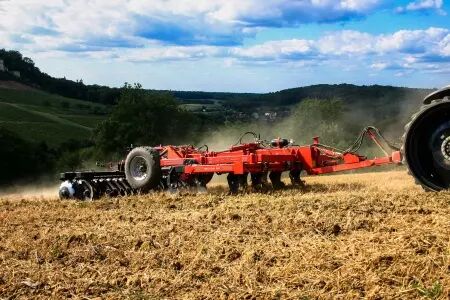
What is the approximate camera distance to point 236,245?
559 cm

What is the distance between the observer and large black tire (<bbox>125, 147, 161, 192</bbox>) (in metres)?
12.4

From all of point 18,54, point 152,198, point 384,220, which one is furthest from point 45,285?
point 18,54

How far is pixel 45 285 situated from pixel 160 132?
39.0 m

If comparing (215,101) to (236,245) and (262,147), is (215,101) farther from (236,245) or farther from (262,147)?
(236,245)

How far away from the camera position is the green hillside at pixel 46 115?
55969 mm

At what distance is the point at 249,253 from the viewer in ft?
17.1

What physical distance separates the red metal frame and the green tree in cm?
2906

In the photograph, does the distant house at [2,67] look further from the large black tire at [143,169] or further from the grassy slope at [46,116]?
the large black tire at [143,169]

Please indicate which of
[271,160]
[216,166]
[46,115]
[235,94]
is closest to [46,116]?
[46,115]

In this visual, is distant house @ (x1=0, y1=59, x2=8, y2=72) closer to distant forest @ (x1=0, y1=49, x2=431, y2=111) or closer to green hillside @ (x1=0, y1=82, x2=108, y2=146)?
distant forest @ (x1=0, y1=49, x2=431, y2=111)

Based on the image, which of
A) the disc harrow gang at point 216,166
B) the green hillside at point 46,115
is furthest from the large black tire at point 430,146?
the green hillside at point 46,115

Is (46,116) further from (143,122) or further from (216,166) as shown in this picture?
(216,166)

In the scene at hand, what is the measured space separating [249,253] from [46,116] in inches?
2497

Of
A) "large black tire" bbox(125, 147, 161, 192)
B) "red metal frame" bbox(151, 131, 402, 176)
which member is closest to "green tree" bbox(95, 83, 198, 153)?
"large black tire" bbox(125, 147, 161, 192)
